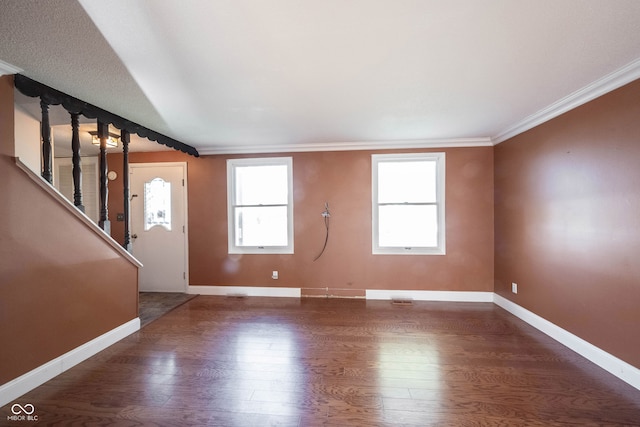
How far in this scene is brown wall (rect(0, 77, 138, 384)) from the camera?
1.72 metres

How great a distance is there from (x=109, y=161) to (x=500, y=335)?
19.5ft

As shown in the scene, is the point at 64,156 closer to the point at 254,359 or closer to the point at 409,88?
the point at 254,359

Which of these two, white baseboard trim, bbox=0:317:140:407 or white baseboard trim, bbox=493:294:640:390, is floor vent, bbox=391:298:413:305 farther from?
white baseboard trim, bbox=0:317:140:407

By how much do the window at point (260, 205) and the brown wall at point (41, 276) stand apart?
1777mm

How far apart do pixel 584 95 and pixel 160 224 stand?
537cm

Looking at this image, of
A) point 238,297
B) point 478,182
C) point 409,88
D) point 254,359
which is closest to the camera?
point 409,88

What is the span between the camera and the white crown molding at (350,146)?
360cm

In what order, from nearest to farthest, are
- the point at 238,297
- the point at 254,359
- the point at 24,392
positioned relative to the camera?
the point at 24,392 → the point at 254,359 → the point at 238,297

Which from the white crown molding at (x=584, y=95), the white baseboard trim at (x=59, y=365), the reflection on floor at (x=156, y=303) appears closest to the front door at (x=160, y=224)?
the reflection on floor at (x=156, y=303)

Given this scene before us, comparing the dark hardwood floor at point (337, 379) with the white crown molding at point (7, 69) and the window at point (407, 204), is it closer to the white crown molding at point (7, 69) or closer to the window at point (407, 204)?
the window at point (407, 204)

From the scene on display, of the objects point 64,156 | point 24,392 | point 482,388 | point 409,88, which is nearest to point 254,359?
point 24,392

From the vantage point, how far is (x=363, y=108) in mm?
2461

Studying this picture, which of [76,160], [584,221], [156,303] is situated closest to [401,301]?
[584,221]

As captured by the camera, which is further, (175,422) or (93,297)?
(93,297)
